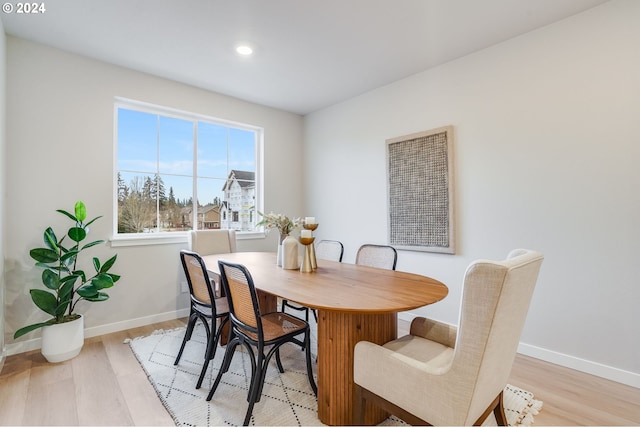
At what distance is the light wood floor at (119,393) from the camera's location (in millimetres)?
1772

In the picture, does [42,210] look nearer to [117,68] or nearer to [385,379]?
[117,68]

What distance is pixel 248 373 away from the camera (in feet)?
7.43

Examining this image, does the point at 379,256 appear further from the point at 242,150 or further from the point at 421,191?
the point at 242,150

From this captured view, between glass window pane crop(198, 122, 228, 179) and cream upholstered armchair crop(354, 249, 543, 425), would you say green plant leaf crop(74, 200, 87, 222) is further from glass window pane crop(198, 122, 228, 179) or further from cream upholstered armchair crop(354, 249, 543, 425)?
cream upholstered armchair crop(354, 249, 543, 425)

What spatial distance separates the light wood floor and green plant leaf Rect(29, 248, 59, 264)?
82 centimetres

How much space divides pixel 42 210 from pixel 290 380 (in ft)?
8.64

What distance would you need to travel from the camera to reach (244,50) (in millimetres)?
Result: 2836

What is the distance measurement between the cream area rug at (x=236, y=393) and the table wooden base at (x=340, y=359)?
13cm

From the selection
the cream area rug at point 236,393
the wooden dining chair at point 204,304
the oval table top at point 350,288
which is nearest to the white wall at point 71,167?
the cream area rug at point 236,393

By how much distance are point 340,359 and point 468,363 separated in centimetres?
71

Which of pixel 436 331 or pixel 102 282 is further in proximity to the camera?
pixel 102 282

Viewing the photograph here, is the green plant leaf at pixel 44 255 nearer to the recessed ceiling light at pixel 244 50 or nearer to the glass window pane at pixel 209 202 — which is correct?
the glass window pane at pixel 209 202

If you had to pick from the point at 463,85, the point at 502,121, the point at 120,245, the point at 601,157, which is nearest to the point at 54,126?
the point at 120,245

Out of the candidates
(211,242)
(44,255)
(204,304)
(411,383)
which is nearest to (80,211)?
(44,255)
